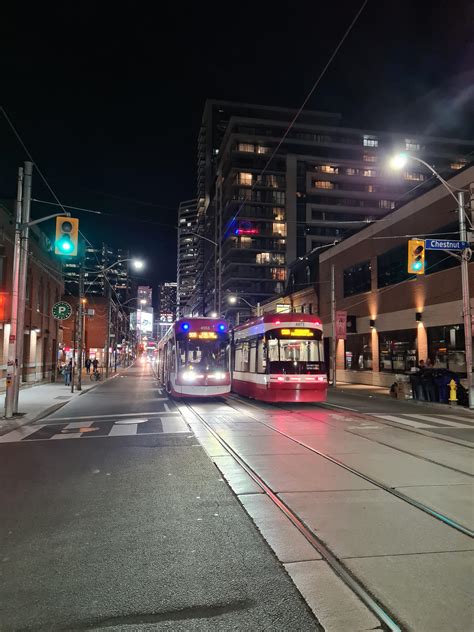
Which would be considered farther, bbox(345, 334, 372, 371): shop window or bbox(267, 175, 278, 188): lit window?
bbox(267, 175, 278, 188): lit window

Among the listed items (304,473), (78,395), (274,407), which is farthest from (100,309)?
(304,473)

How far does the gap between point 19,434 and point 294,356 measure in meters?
10.1

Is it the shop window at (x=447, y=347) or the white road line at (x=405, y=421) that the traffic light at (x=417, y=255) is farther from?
the shop window at (x=447, y=347)

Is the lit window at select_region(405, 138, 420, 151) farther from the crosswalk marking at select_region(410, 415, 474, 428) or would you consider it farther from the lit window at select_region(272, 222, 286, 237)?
the crosswalk marking at select_region(410, 415, 474, 428)

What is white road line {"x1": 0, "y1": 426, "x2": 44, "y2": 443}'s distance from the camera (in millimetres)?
12422

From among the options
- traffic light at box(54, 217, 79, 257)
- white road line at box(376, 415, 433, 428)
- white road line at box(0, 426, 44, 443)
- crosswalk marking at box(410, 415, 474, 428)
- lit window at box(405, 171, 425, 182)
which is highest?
lit window at box(405, 171, 425, 182)

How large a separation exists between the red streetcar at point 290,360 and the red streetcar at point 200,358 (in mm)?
2378

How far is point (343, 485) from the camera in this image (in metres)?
7.60

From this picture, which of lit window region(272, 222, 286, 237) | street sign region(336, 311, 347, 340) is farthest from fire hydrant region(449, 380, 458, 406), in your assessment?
lit window region(272, 222, 286, 237)

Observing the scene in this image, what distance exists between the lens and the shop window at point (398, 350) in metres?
31.0

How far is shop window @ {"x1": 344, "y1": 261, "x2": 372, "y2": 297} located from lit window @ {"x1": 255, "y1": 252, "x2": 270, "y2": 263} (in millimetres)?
50823

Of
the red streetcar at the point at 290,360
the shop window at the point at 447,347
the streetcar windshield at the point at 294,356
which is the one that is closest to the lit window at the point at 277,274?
the shop window at the point at 447,347

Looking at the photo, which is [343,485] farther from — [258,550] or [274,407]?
[274,407]

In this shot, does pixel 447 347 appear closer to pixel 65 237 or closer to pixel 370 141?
pixel 65 237
